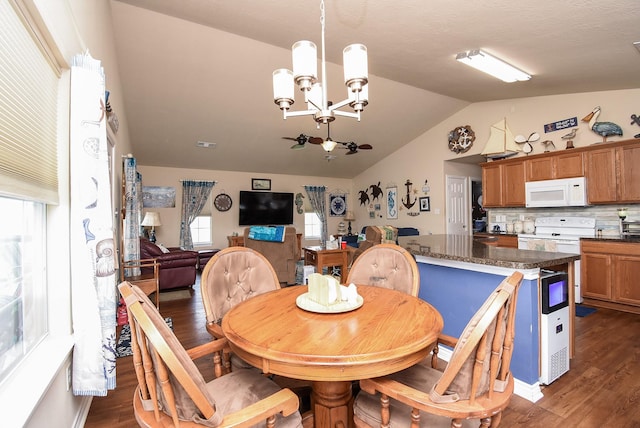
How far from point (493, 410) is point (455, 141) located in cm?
584

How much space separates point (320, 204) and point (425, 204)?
3018 millimetres

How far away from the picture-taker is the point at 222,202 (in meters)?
7.36

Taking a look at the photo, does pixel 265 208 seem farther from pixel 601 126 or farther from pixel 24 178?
pixel 24 178

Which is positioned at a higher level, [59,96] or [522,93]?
[522,93]

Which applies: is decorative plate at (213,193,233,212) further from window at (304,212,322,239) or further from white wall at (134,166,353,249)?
window at (304,212,322,239)

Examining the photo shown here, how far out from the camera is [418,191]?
22.4ft

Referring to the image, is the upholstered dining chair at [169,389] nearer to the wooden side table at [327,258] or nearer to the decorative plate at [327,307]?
the decorative plate at [327,307]

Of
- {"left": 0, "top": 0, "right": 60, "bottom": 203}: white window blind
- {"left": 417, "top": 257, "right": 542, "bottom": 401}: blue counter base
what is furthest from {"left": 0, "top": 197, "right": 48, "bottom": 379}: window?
{"left": 417, "top": 257, "right": 542, "bottom": 401}: blue counter base

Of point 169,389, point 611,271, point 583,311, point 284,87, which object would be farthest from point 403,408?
point 611,271

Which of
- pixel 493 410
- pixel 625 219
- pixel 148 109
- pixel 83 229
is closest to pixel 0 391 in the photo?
pixel 83 229

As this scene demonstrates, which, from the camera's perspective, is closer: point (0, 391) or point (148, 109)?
point (0, 391)

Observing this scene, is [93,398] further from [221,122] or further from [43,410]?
[221,122]

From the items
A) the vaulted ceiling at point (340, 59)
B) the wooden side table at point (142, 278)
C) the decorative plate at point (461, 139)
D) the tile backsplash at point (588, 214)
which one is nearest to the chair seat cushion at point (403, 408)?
the vaulted ceiling at point (340, 59)

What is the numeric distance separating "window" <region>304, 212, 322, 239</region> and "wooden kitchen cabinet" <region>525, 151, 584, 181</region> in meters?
5.30
